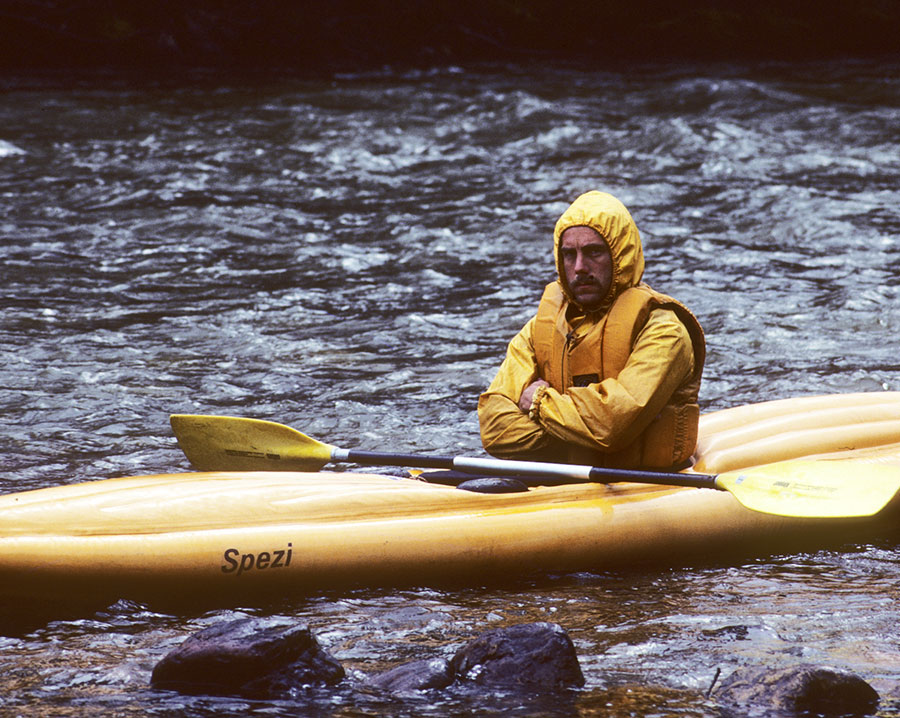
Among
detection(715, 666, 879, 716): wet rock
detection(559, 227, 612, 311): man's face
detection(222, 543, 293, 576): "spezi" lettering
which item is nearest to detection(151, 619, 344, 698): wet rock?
detection(222, 543, 293, 576): "spezi" lettering

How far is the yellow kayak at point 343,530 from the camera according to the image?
375 cm

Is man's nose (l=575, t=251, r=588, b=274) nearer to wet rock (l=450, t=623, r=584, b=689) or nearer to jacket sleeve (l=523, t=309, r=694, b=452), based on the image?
jacket sleeve (l=523, t=309, r=694, b=452)

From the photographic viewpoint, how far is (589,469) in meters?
4.17

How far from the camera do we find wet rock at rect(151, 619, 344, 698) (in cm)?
310

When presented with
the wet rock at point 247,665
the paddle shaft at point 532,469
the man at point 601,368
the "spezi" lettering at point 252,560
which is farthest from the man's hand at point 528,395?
the wet rock at point 247,665

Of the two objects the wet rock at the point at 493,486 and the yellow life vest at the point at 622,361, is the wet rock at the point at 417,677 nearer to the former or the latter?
the wet rock at the point at 493,486

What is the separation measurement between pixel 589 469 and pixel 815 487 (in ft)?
2.35

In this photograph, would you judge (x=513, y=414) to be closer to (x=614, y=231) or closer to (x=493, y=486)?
(x=493, y=486)

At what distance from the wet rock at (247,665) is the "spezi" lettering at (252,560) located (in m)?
0.64

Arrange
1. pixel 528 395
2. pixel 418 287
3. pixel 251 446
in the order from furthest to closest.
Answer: pixel 418 287
pixel 251 446
pixel 528 395

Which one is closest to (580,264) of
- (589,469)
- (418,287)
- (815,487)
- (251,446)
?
(589,469)

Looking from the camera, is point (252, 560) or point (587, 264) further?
point (587, 264)

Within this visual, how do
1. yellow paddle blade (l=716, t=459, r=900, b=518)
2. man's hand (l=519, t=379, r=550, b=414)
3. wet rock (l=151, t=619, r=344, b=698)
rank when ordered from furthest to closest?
man's hand (l=519, t=379, r=550, b=414) < yellow paddle blade (l=716, t=459, r=900, b=518) < wet rock (l=151, t=619, r=344, b=698)

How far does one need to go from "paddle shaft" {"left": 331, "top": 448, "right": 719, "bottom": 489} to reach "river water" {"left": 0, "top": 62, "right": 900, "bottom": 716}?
31 cm
